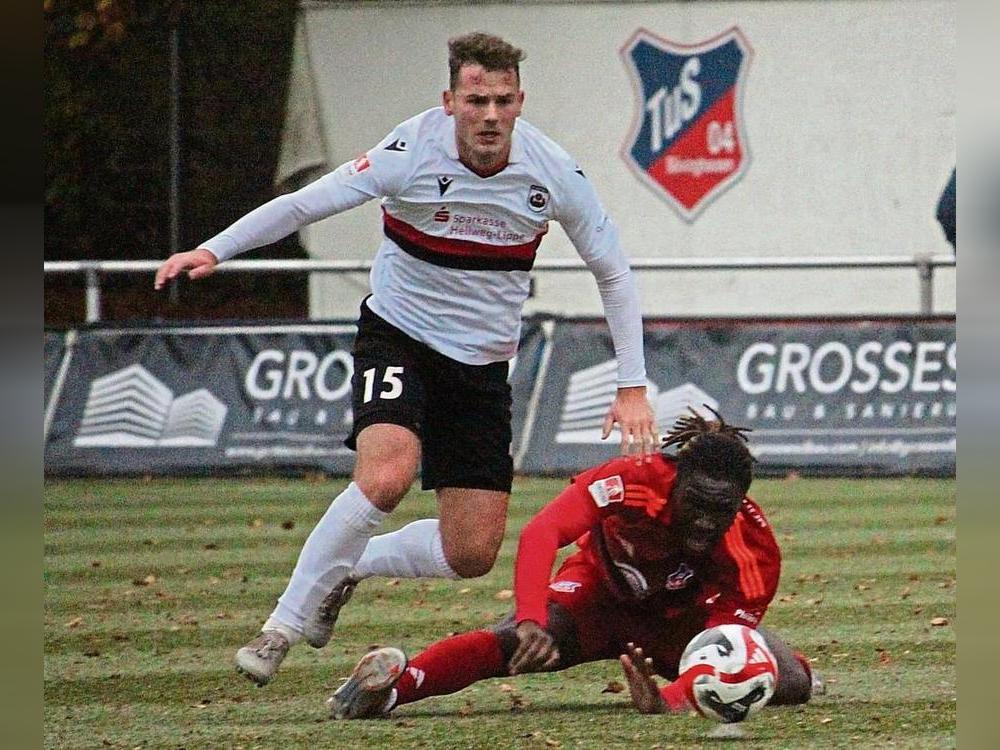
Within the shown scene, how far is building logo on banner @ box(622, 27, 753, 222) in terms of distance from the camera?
1741cm

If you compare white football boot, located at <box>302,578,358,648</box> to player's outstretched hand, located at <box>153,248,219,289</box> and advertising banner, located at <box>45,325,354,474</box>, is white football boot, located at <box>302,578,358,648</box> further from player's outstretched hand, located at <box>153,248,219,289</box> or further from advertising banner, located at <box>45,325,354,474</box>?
advertising banner, located at <box>45,325,354,474</box>

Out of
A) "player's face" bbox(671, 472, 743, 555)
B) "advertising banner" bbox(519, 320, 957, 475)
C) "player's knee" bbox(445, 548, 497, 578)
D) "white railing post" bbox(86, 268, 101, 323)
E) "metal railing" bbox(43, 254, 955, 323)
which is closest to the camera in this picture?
"player's face" bbox(671, 472, 743, 555)

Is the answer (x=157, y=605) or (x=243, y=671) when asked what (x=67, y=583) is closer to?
(x=157, y=605)

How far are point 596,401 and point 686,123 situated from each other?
4959 millimetres

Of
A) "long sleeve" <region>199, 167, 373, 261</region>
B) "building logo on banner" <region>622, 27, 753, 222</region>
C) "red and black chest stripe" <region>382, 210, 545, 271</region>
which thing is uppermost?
"building logo on banner" <region>622, 27, 753, 222</region>

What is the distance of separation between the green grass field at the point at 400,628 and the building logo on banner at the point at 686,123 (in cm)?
510

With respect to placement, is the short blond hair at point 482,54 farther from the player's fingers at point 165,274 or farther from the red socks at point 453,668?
the red socks at point 453,668

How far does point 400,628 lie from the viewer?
7648mm

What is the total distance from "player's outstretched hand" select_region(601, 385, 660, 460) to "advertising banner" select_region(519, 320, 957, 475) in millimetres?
7324

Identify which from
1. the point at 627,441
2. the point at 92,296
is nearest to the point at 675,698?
the point at 627,441

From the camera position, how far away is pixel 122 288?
22391 millimetres

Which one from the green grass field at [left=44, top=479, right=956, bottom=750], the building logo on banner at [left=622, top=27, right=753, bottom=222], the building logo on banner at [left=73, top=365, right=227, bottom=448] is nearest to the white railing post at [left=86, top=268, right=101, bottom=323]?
the building logo on banner at [left=73, top=365, right=227, bottom=448]

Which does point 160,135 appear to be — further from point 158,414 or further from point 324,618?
point 324,618
